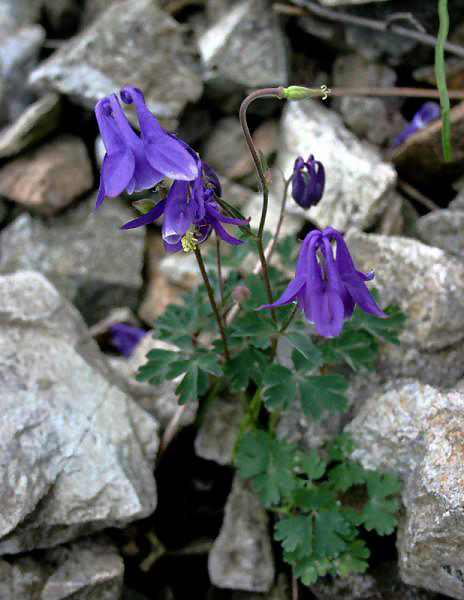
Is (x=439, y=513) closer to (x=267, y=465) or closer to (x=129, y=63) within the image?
(x=267, y=465)

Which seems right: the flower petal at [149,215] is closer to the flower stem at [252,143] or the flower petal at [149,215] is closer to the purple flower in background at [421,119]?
the flower stem at [252,143]

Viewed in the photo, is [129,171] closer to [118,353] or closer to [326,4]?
[118,353]

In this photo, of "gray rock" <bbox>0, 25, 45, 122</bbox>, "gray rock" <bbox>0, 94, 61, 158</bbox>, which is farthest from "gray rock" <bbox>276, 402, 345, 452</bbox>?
"gray rock" <bbox>0, 25, 45, 122</bbox>

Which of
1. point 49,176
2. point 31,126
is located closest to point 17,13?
point 31,126

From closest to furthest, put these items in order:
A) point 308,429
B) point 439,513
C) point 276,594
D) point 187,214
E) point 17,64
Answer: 1. point 187,214
2. point 439,513
3. point 276,594
4. point 308,429
5. point 17,64

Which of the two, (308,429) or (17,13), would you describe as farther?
(17,13)

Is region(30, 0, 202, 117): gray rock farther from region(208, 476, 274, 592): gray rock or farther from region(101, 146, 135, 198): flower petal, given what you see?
region(208, 476, 274, 592): gray rock

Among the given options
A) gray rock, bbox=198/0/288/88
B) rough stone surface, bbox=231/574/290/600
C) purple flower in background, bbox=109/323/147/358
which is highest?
gray rock, bbox=198/0/288/88
